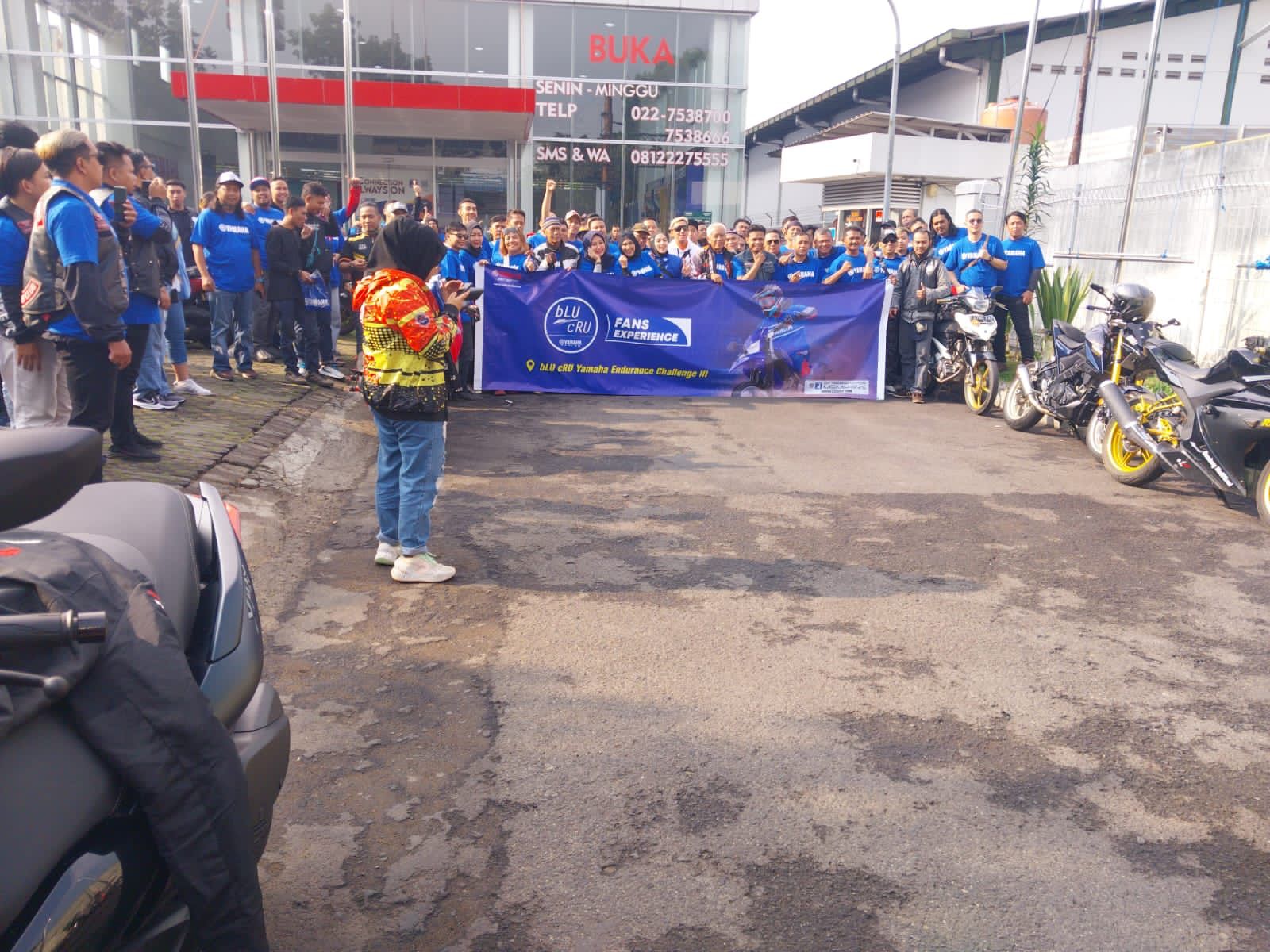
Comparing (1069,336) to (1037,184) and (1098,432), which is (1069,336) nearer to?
(1098,432)

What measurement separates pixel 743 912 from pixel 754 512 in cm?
423

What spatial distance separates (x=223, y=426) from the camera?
26.9 feet

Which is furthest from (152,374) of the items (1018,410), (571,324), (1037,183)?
(1037,183)

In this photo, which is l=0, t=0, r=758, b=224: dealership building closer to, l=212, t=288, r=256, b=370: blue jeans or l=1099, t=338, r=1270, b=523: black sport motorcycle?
l=212, t=288, r=256, b=370: blue jeans

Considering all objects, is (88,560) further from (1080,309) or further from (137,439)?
(1080,309)

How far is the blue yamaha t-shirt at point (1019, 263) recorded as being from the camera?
460 inches

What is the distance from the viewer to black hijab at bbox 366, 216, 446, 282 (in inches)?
198

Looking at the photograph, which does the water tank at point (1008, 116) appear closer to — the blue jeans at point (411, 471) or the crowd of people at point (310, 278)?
the crowd of people at point (310, 278)

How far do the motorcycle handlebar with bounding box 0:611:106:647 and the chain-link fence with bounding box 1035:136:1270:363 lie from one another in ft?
38.5

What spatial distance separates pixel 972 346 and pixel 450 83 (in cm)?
1955

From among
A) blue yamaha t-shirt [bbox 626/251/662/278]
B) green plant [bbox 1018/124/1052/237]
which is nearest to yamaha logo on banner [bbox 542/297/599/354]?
blue yamaha t-shirt [bbox 626/251/662/278]

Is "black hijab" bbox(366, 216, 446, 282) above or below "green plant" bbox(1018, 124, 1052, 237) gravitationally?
below

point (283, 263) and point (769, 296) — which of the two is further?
point (769, 296)

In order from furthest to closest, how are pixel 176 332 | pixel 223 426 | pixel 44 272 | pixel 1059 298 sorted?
pixel 1059 298, pixel 176 332, pixel 223 426, pixel 44 272
